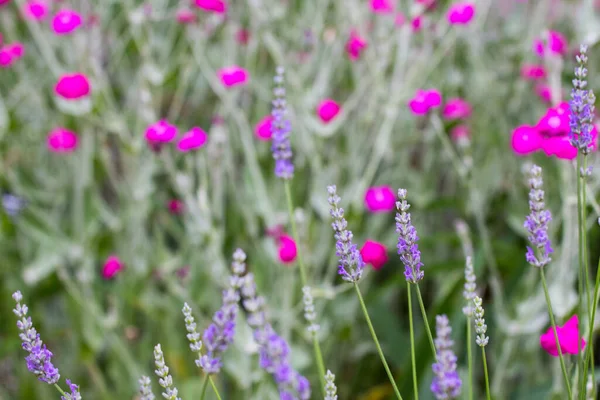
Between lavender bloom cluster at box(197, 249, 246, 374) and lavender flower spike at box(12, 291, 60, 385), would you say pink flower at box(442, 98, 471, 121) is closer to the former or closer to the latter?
lavender bloom cluster at box(197, 249, 246, 374)

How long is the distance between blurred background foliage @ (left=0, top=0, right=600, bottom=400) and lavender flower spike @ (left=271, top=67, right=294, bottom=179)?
456 mm

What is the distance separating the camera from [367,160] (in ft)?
4.73

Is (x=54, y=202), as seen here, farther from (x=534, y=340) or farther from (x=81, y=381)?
(x=534, y=340)

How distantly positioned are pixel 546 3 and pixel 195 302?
98 centimetres

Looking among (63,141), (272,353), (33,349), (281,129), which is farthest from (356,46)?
(33,349)

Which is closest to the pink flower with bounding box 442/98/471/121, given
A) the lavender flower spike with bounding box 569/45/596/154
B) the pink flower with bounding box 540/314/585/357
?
the pink flower with bounding box 540/314/585/357

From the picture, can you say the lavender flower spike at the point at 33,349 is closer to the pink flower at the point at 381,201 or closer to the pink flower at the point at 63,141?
the pink flower at the point at 381,201

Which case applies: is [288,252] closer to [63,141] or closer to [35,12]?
[63,141]

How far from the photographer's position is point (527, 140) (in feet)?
2.56

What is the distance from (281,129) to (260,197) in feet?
2.06

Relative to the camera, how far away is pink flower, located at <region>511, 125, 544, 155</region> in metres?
0.74

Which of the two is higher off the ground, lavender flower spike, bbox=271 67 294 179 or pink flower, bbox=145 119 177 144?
pink flower, bbox=145 119 177 144

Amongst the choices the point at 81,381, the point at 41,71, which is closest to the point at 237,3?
the point at 41,71

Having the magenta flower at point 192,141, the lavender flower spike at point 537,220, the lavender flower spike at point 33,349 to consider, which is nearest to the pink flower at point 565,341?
the lavender flower spike at point 537,220
